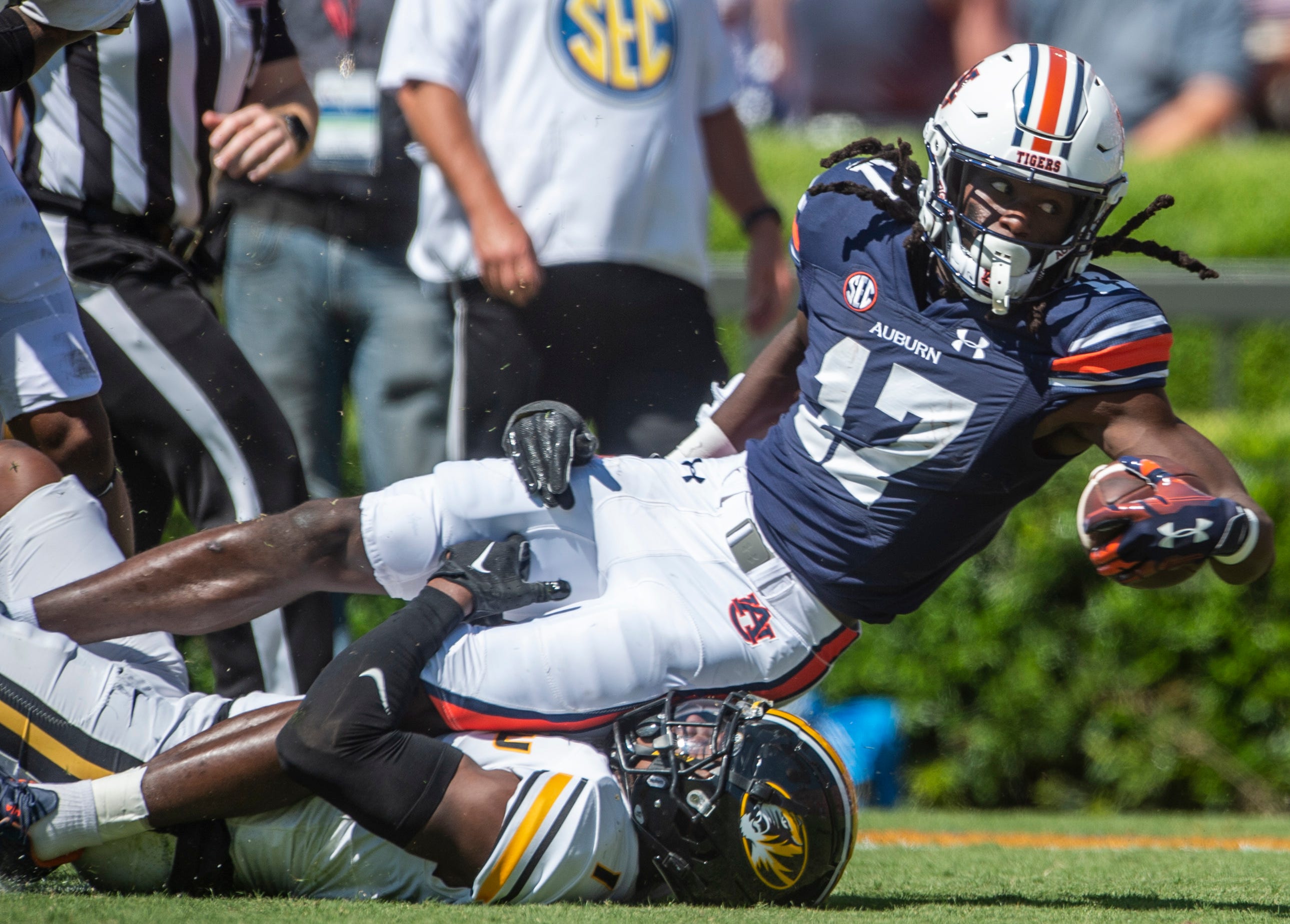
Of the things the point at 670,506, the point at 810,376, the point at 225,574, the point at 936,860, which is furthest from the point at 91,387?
the point at 936,860

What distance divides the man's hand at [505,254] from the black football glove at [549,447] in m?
0.85

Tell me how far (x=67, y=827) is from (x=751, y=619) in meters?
1.36

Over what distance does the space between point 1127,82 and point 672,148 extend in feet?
15.5

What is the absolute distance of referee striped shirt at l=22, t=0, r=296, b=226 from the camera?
3.79 meters

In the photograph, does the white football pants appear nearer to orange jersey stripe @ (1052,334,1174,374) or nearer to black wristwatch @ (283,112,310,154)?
orange jersey stripe @ (1052,334,1174,374)

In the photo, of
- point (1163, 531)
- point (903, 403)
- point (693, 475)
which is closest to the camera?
point (1163, 531)

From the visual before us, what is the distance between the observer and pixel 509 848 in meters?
2.86

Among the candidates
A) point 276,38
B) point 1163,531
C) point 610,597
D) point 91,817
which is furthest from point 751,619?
point 276,38

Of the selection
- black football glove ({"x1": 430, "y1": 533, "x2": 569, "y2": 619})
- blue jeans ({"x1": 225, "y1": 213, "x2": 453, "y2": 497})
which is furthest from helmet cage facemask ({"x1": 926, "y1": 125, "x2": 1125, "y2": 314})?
blue jeans ({"x1": 225, "y1": 213, "x2": 453, "y2": 497})

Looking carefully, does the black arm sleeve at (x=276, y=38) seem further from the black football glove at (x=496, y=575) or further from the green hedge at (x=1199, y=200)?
the green hedge at (x=1199, y=200)

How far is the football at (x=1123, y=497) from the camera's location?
2.64 meters

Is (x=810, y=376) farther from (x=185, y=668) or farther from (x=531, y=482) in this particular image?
(x=185, y=668)

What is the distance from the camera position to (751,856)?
288cm

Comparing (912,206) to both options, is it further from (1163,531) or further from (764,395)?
(1163,531)
